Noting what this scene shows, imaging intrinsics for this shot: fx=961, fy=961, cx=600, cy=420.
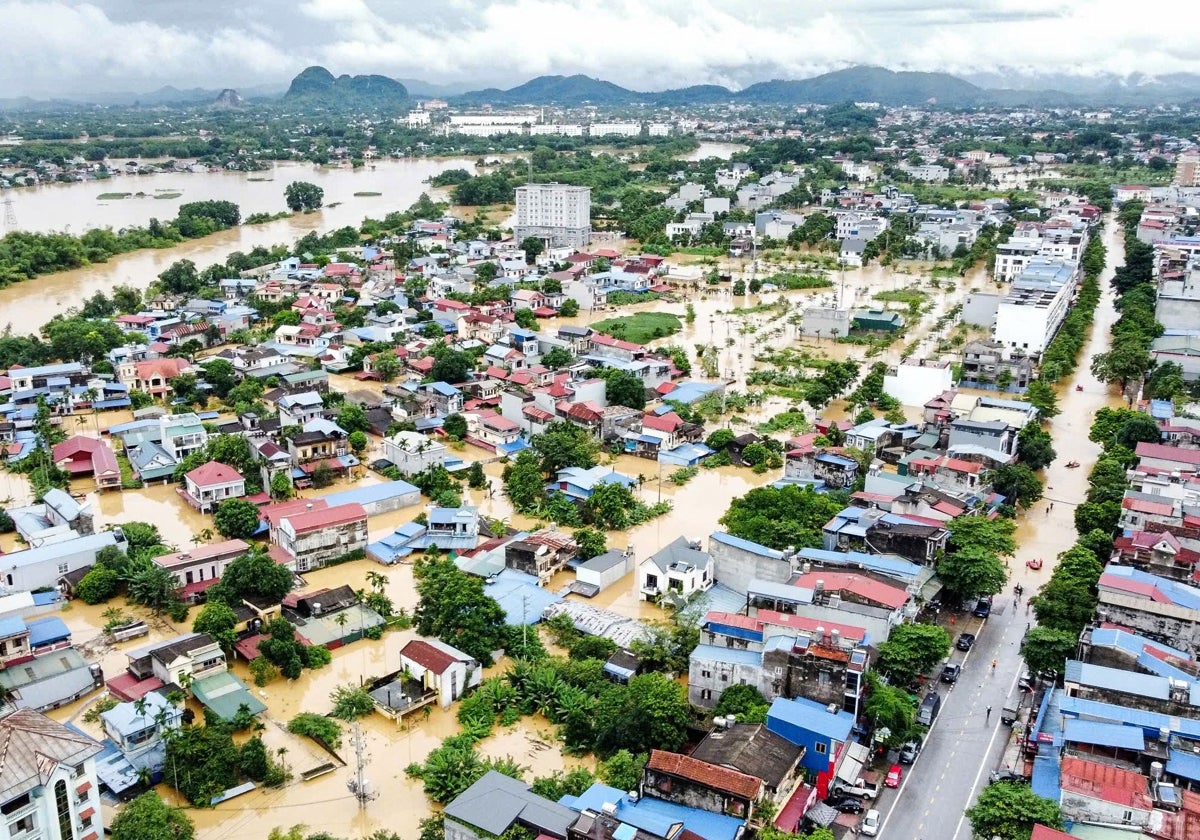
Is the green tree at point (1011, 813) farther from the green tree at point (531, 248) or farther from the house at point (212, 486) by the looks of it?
the green tree at point (531, 248)

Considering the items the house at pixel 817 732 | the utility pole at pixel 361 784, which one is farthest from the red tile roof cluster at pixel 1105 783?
the utility pole at pixel 361 784

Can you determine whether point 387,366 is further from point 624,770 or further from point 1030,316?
point 1030,316

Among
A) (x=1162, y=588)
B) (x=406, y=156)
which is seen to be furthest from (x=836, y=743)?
(x=406, y=156)

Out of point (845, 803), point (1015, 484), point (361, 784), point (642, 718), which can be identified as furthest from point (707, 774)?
point (1015, 484)

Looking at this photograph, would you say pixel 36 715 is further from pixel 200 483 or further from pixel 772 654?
pixel 200 483

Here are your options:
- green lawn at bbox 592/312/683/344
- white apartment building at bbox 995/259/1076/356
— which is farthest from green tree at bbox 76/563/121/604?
white apartment building at bbox 995/259/1076/356

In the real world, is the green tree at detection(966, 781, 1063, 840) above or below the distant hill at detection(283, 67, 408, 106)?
below

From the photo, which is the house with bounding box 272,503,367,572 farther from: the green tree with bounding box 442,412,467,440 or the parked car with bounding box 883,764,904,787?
the parked car with bounding box 883,764,904,787
